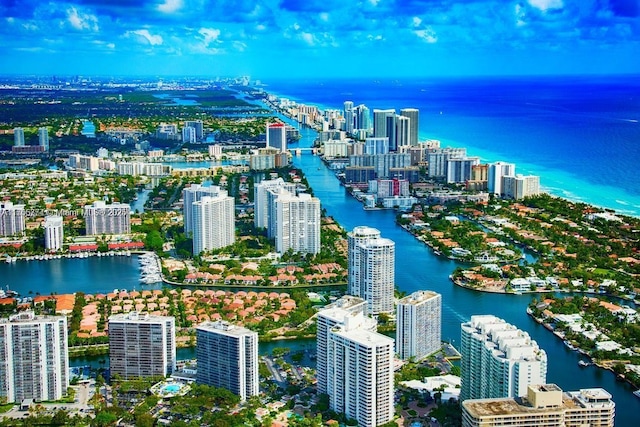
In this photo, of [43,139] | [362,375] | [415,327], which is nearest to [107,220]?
[415,327]

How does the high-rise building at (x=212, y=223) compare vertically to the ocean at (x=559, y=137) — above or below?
below

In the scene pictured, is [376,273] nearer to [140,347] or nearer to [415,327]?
[415,327]

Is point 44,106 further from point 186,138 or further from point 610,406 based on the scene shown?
point 610,406

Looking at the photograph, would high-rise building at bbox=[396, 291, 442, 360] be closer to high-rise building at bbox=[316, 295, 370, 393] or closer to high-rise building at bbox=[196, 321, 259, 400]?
high-rise building at bbox=[316, 295, 370, 393]

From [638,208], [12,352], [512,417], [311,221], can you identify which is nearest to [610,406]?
[512,417]

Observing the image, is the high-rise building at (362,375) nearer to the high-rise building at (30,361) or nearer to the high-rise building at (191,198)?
the high-rise building at (30,361)

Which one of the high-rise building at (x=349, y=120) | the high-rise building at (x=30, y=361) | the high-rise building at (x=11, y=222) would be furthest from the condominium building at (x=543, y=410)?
the high-rise building at (x=349, y=120)

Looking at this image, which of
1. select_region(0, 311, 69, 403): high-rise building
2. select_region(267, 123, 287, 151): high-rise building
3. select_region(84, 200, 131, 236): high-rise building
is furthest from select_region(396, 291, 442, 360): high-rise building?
select_region(267, 123, 287, 151): high-rise building
